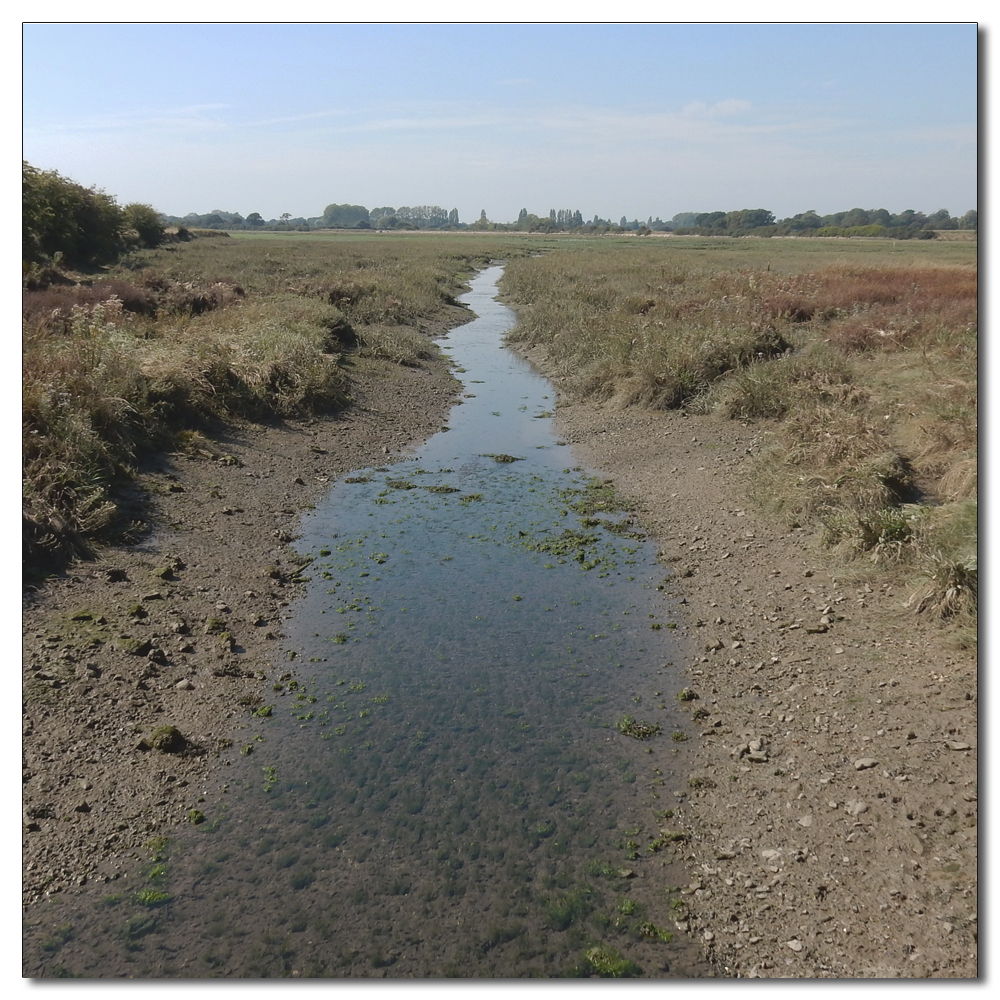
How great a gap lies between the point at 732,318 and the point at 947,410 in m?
8.21

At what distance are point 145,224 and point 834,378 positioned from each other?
42.6 metres

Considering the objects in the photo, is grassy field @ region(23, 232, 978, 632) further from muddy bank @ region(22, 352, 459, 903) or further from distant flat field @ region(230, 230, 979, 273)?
distant flat field @ region(230, 230, 979, 273)

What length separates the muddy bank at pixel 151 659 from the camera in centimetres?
462

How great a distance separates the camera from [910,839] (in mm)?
4082

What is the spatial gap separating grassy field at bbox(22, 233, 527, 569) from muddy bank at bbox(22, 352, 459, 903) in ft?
1.97

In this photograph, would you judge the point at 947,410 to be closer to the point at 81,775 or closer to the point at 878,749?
the point at 878,749

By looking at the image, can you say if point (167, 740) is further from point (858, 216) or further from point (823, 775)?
point (858, 216)

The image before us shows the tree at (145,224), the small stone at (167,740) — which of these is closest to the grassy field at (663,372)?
the small stone at (167,740)

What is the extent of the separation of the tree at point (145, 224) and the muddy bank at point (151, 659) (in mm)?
38597

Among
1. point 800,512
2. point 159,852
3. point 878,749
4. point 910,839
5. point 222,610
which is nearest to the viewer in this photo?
point 910,839

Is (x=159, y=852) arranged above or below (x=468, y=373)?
below

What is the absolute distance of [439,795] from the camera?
16.3ft

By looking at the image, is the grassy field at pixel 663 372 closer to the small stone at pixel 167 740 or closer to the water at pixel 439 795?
the water at pixel 439 795

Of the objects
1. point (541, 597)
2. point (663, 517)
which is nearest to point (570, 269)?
point (663, 517)
